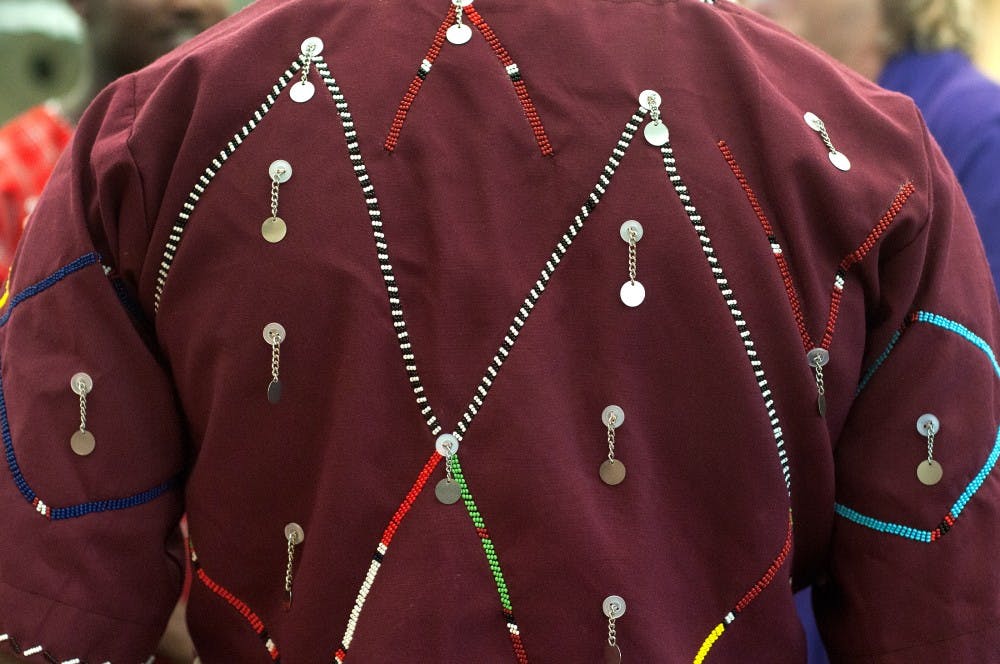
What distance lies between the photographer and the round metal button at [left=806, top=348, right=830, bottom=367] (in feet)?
2.72

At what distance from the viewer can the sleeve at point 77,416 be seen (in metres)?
0.84

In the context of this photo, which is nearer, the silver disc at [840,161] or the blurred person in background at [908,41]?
the silver disc at [840,161]

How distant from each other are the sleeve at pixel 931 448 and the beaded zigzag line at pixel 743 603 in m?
0.10

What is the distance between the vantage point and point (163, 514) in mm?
897

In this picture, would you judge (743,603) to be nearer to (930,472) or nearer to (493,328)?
(930,472)

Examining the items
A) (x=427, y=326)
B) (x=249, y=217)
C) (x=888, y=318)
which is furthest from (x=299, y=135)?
(x=888, y=318)

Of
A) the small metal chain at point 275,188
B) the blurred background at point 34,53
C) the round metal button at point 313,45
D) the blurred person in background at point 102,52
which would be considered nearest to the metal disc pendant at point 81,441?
the small metal chain at point 275,188

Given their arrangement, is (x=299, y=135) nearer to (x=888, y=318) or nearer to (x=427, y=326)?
(x=427, y=326)

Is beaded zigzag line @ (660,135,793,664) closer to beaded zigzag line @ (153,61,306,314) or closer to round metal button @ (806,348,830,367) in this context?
round metal button @ (806,348,830,367)

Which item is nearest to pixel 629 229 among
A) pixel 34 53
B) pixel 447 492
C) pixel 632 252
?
pixel 632 252

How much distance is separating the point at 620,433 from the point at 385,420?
7.1 inches

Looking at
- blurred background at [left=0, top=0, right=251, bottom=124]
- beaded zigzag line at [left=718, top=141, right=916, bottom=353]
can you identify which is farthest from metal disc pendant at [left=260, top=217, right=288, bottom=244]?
blurred background at [left=0, top=0, right=251, bottom=124]

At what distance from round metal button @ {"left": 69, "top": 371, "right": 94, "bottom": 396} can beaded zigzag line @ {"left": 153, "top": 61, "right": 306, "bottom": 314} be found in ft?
0.37

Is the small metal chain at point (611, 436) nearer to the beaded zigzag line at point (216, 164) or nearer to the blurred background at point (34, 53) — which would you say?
the beaded zigzag line at point (216, 164)
